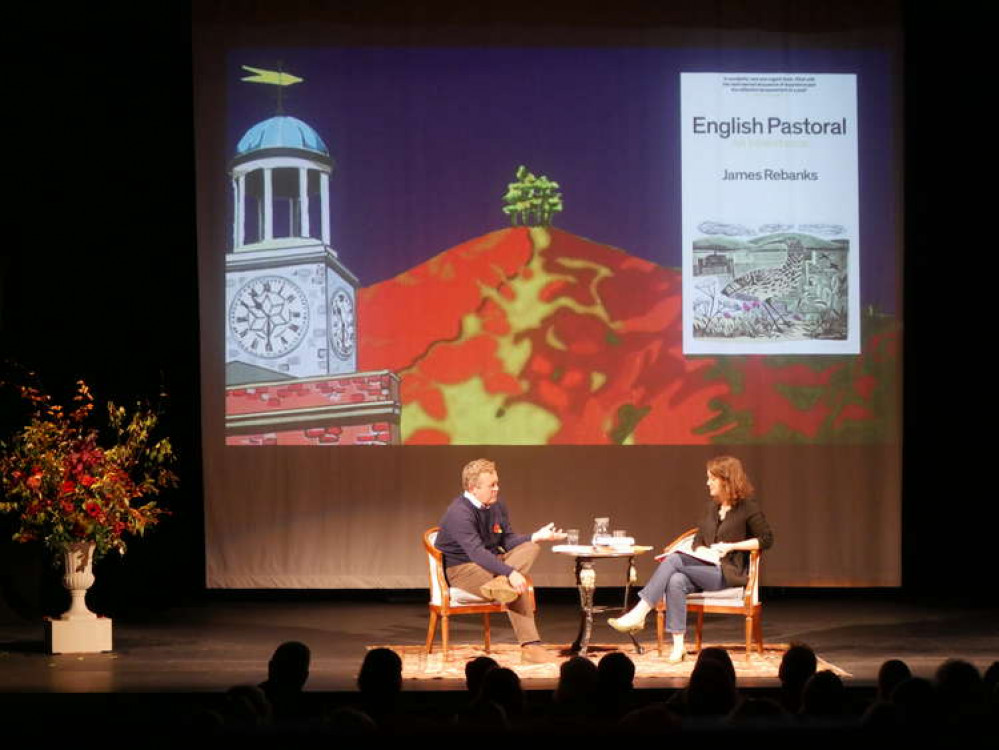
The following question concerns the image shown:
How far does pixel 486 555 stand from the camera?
19.9 feet

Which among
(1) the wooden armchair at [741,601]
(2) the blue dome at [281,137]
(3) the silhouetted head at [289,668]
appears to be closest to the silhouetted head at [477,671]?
(3) the silhouetted head at [289,668]

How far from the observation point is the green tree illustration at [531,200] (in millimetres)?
8055

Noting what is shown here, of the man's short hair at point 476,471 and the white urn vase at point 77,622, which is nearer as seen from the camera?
the man's short hair at point 476,471

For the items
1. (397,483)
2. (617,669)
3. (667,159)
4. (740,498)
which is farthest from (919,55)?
(617,669)

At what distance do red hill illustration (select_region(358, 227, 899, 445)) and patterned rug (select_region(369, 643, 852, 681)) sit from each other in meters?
1.74

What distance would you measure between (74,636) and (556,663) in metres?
2.27

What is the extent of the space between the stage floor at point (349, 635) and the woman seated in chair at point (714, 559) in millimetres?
544

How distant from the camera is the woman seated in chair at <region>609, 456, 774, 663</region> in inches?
242

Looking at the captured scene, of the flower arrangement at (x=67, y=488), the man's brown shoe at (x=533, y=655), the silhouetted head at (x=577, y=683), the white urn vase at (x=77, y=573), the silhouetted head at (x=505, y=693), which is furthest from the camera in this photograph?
the white urn vase at (x=77, y=573)

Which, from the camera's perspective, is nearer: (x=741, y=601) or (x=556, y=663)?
(x=556, y=663)

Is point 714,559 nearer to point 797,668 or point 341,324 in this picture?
point 341,324

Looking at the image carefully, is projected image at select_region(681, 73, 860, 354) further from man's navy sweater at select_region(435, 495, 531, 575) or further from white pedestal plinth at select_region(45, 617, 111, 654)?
white pedestal plinth at select_region(45, 617, 111, 654)

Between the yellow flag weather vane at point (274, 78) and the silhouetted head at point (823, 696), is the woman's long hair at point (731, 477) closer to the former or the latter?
the yellow flag weather vane at point (274, 78)

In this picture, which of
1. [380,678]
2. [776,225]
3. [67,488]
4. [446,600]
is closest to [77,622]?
[67,488]
